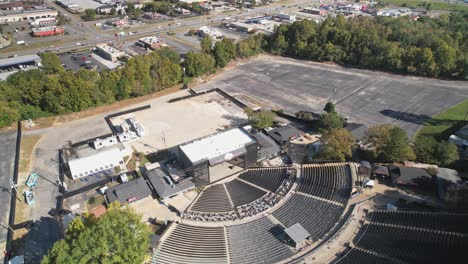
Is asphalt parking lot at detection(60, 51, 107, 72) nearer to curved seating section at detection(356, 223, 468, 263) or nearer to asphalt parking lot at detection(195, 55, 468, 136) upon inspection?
asphalt parking lot at detection(195, 55, 468, 136)

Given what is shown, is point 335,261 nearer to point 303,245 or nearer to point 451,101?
point 303,245

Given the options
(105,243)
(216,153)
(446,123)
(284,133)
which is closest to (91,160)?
(216,153)

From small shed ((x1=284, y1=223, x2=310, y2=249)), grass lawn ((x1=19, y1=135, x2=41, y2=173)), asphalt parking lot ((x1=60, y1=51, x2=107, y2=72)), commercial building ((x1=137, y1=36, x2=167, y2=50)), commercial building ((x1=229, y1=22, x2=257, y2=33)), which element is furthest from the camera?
commercial building ((x1=229, y1=22, x2=257, y2=33))

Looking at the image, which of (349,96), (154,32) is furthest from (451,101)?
(154,32)

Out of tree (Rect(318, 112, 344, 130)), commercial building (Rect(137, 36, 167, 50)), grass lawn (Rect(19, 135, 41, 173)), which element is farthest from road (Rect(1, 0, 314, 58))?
tree (Rect(318, 112, 344, 130))

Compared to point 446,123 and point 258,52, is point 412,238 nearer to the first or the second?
point 446,123
